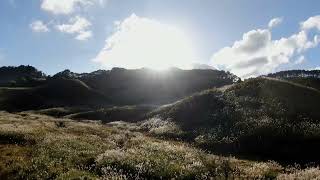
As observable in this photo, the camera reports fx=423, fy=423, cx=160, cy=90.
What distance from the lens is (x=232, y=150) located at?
4356 cm

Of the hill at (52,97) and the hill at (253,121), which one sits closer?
the hill at (253,121)

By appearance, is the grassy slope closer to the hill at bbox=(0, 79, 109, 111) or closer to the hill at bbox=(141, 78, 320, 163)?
the hill at bbox=(141, 78, 320, 163)

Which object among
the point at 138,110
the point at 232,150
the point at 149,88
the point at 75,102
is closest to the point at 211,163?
the point at 232,150

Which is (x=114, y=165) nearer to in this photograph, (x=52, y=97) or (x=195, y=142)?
(x=195, y=142)

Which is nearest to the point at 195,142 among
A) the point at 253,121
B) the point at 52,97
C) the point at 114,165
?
the point at 253,121

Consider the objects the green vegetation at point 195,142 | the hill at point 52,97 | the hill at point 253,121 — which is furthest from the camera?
the hill at point 52,97

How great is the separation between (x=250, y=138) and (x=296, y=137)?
477 cm

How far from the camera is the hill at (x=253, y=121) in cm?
4203

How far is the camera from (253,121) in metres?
50.5

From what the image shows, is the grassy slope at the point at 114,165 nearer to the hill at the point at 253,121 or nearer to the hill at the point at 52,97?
the hill at the point at 253,121

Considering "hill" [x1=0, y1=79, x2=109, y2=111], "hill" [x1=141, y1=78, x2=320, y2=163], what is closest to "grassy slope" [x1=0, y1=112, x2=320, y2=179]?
"hill" [x1=141, y1=78, x2=320, y2=163]

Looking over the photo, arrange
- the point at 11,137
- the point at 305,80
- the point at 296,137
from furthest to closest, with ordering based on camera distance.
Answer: the point at 305,80 < the point at 296,137 < the point at 11,137

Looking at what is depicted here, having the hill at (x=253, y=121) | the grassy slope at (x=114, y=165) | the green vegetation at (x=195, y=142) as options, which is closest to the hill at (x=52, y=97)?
the green vegetation at (x=195, y=142)

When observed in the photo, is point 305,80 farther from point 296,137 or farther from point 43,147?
point 43,147
